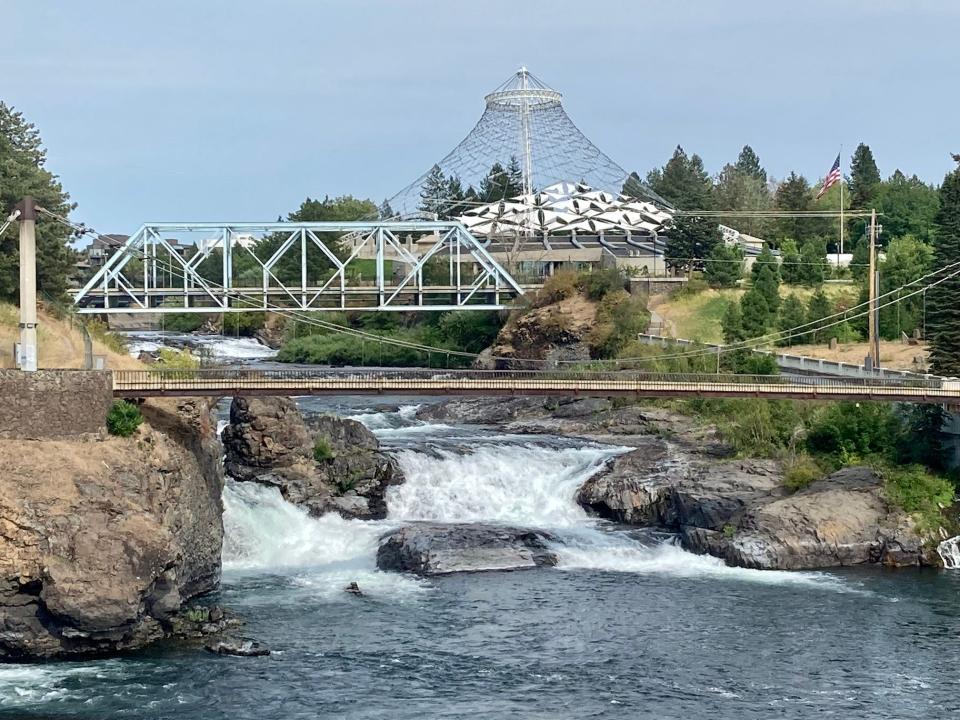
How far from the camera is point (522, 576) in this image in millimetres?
56188

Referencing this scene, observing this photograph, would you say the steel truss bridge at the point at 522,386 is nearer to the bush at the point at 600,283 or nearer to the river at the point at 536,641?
the river at the point at 536,641

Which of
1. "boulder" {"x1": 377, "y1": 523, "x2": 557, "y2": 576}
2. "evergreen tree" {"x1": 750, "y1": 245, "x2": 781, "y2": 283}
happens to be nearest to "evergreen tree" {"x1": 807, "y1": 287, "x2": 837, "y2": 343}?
"evergreen tree" {"x1": 750, "y1": 245, "x2": 781, "y2": 283}

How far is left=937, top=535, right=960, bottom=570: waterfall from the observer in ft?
195

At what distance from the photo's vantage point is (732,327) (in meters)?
101

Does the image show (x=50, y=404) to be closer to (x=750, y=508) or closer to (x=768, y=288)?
(x=750, y=508)

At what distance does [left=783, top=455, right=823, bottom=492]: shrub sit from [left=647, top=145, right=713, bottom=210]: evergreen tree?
209 feet

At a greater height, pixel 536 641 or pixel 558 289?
pixel 558 289

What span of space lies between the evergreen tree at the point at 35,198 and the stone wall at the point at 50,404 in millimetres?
23158

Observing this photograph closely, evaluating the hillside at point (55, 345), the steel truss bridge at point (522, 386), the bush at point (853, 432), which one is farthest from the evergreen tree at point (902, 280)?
the hillside at point (55, 345)

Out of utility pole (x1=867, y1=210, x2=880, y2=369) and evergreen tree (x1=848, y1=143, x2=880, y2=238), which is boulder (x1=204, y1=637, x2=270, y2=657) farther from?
evergreen tree (x1=848, y1=143, x2=880, y2=238)

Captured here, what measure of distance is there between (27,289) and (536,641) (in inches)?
927

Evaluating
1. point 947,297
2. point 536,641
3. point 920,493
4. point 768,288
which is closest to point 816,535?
point 920,493

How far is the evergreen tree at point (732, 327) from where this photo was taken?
3935 inches

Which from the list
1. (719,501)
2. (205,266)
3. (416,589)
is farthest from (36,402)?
(205,266)
